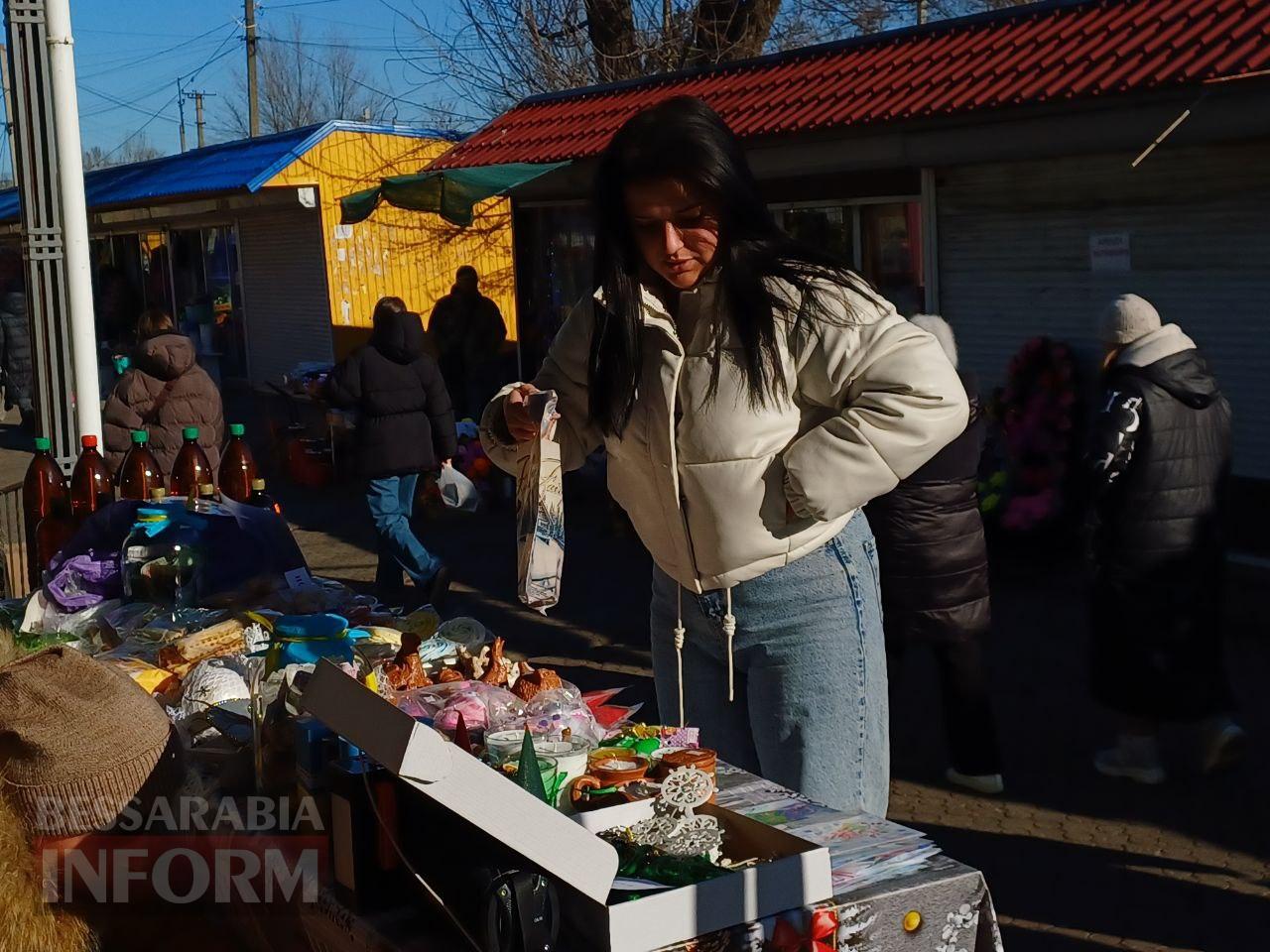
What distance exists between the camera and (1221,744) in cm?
525

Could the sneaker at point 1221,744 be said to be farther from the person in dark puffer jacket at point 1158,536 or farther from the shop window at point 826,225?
the shop window at point 826,225

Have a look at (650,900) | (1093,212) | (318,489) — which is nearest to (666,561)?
(650,900)

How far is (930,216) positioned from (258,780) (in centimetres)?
794

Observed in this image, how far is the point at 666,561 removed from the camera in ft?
8.45

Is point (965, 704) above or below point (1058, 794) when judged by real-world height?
above

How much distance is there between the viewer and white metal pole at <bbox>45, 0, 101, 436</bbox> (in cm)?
584

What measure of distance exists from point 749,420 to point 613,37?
1768 cm

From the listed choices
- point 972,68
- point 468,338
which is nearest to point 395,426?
point 972,68

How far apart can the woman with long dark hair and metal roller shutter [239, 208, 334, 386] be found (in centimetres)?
1709

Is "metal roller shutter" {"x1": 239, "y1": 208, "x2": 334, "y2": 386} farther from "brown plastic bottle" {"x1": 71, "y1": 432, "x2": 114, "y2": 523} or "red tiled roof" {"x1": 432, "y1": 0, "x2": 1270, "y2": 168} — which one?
"brown plastic bottle" {"x1": 71, "y1": 432, "x2": 114, "y2": 523}

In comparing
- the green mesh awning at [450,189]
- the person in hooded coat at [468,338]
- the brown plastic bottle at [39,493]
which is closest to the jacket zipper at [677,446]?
the brown plastic bottle at [39,493]

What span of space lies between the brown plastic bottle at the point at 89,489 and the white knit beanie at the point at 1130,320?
3.76 meters

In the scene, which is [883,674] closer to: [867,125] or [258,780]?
[258,780]

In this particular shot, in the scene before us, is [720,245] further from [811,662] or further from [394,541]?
[394,541]
